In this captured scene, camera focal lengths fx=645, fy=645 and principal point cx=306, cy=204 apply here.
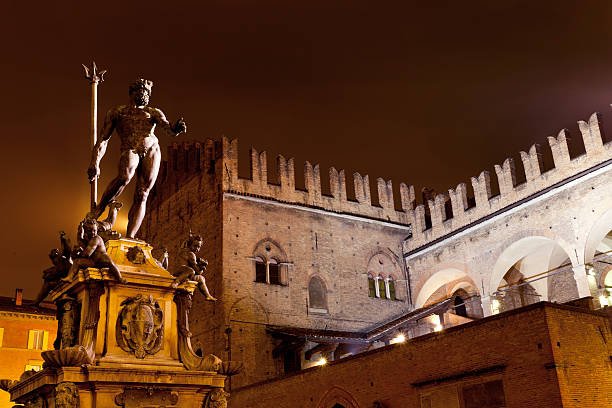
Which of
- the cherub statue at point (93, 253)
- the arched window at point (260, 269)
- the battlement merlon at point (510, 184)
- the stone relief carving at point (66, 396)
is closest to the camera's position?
the stone relief carving at point (66, 396)

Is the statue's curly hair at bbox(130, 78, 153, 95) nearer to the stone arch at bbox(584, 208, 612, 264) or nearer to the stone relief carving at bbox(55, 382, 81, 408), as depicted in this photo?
the stone relief carving at bbox(55, 382, 81, 408)

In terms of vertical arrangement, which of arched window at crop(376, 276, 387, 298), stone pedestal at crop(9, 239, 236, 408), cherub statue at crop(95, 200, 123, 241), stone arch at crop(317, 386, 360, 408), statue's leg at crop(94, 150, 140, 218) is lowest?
stone pedestal at crop(9, 239, 236, 408)

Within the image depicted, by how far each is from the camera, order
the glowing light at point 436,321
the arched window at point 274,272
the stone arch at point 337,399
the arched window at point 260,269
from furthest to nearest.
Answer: the arched window at point 274,272, the arched window at point 260,269, the glowing light at point 436,321, the stone arch at point 337,399

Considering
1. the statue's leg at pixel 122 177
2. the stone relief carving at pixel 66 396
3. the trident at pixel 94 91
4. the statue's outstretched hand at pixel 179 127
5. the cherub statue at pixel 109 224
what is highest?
the trident at pixel 94 91

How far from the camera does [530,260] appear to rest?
21531 mm

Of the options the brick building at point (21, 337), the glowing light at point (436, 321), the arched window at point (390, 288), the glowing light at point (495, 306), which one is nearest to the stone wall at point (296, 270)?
the arched window at point (390, 288)

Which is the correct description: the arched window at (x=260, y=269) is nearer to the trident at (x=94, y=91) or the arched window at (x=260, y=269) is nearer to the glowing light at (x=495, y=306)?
the glowing light at (x=495, y=306)

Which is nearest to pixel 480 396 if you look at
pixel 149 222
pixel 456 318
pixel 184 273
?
pixel 184 273

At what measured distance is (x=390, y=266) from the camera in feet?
76.6

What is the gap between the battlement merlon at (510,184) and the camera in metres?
17.7

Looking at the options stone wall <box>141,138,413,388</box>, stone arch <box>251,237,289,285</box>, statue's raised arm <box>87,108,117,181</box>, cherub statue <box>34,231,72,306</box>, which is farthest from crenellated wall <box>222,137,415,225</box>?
cherub statue <box>34,231,72,306</box>

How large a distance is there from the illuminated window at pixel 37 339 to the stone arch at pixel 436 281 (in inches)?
546

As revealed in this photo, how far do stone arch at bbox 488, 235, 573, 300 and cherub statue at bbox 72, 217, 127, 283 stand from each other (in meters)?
15.7

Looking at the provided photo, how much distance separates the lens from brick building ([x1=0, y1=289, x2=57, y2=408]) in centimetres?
2328
